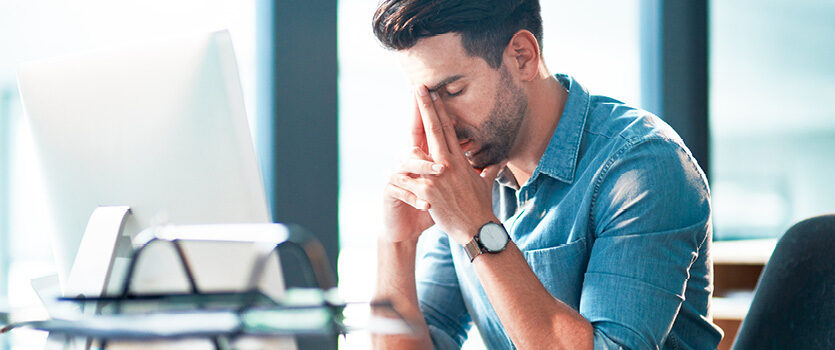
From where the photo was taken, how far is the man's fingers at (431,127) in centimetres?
116

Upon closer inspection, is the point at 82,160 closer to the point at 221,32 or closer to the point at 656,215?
the point at 221,32

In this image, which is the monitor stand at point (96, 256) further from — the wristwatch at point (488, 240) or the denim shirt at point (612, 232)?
the denim shirt at point (612, 232)

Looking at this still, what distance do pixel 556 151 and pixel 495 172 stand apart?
139 mm

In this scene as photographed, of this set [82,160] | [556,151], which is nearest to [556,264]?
[556,151]

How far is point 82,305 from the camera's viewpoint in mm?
753

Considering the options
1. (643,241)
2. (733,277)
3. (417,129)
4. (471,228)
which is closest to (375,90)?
(417,129)

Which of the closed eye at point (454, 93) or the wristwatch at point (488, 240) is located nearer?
the wristwatch at point (488, 240)

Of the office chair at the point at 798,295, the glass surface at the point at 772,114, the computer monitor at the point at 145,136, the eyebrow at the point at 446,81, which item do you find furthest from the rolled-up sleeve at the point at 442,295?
the glass surface at the point at 772,114

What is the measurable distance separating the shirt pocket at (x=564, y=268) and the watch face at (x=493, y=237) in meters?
0.14

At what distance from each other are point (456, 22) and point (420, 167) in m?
0.26

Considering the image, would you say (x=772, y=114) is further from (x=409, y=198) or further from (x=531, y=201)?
(x=409, y=198)

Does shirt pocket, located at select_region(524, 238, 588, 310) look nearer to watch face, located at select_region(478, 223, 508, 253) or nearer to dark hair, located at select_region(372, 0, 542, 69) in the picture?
watch face, located at select_region(478, 223, 508, 253)

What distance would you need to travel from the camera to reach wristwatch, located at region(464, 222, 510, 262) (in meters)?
1.06

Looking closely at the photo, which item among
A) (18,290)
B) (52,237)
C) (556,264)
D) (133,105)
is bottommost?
(18,290)
